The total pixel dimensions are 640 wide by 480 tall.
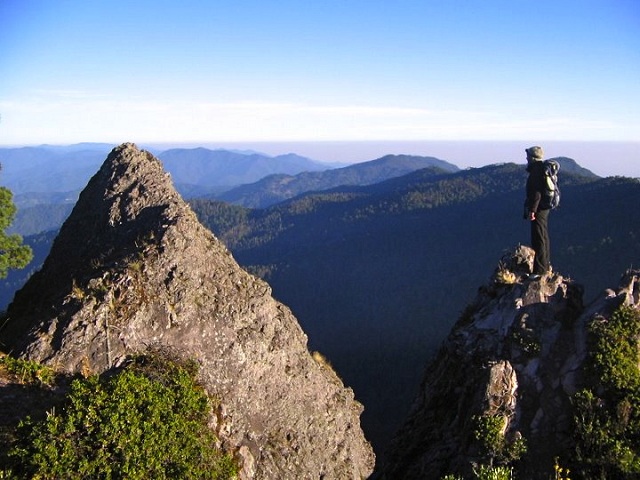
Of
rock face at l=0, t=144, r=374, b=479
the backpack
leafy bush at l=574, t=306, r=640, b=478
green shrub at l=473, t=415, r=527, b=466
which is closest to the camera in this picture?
leafy bush at l=574, t=306, r=640, b=478

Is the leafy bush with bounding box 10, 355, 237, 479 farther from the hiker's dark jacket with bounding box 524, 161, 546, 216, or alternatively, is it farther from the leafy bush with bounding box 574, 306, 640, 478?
A: the hiker's dark jacket with bounding box 524, 161, 546, 216

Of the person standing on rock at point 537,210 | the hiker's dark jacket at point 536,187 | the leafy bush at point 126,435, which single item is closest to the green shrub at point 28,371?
the leafy bush at point 126,435

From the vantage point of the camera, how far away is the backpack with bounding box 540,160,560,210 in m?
14.3

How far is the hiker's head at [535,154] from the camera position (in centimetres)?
1468

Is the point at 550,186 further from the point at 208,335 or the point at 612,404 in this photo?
the point at 208,335

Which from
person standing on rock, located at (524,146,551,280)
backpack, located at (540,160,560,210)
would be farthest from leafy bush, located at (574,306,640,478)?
backpack, located at (540,160,560,210)

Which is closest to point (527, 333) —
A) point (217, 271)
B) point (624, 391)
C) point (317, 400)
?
point (624, 391)

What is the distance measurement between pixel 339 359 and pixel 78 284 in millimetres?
125828

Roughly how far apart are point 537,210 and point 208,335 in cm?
1032

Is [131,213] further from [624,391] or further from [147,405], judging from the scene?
[624,391]

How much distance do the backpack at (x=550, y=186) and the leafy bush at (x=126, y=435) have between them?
11242 millimetres

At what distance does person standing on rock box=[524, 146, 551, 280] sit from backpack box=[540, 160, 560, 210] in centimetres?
9

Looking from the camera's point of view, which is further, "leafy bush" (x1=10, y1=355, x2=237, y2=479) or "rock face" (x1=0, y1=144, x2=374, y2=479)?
"rock face" (x1=0, y1=144, x2=374, y2=479)

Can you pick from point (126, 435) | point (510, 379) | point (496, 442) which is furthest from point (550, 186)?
point (126, 435)
